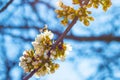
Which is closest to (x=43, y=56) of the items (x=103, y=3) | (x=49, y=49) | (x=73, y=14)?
(x=49, y=49)

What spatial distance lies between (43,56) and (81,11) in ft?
1.17

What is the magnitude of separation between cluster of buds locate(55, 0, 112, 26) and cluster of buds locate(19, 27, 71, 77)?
0.17m

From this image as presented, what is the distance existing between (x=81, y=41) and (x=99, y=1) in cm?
170

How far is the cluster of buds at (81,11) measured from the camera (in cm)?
249

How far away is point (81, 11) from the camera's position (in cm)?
250

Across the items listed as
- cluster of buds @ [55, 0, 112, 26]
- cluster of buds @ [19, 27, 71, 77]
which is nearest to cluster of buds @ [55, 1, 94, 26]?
cluster of buds @ [55, 0, 112, 26]

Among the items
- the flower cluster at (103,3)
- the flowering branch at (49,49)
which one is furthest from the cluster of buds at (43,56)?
the flower cluster at (103,3)

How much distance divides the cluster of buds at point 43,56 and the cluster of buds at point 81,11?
0.17 m

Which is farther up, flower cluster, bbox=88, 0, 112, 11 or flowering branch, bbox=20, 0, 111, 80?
flower cluster, bbox=88, 0, 112, 11

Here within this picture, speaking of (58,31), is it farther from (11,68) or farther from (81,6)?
(81,6)

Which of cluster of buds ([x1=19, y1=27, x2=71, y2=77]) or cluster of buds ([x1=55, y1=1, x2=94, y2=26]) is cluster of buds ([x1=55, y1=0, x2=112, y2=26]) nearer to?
cluster of buds ([x1=55, y1=1, x2=94, y2=26])

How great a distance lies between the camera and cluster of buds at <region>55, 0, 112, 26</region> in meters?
2.49

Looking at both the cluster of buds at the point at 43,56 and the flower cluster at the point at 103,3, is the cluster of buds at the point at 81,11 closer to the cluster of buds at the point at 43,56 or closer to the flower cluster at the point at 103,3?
the flower cluster at the point at 103,3

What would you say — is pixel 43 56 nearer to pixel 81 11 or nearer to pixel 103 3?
pixel 81 11
